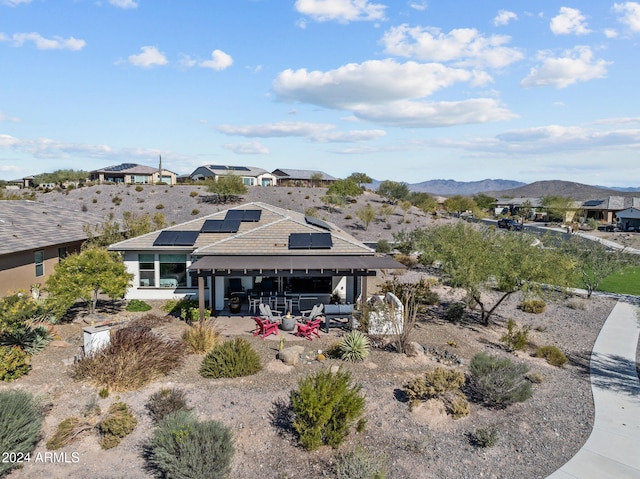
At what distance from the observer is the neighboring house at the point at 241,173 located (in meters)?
91.8

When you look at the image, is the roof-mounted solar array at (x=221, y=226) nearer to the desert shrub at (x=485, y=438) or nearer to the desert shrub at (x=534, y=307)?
the desert shrub at (x=485, y=438)

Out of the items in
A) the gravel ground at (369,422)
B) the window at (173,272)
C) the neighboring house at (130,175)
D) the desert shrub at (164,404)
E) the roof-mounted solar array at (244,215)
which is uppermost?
the neighboring house at (130,175)

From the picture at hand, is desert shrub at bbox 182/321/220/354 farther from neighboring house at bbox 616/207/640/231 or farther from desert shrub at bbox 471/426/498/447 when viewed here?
neighboring house at bbox 616/207/640/231

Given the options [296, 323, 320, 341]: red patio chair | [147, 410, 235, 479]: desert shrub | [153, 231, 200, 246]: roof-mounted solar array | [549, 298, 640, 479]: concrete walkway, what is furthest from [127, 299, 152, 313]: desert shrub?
[549, 298, 640, 479]: concrete walkway

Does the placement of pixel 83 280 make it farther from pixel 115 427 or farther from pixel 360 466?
pixel 360 466

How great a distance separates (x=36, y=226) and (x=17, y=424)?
1887 centimetres

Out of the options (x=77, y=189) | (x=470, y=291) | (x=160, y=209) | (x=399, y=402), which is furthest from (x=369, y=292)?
(x=77, y=189)

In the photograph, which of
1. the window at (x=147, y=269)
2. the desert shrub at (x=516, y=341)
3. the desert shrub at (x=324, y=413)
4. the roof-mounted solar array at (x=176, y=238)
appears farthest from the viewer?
the window at (x=147, y=269)

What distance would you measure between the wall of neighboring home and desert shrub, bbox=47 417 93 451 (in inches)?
458

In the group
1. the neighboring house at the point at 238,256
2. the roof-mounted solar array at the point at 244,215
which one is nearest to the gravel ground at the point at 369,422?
the neighboring house at the point at 238,256

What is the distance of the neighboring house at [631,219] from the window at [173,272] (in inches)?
2837

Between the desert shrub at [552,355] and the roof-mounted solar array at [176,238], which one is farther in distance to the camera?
the roof-mounted solar array at [176,238]

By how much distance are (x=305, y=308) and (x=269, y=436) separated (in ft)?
32.8

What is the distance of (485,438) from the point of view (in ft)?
30.3
